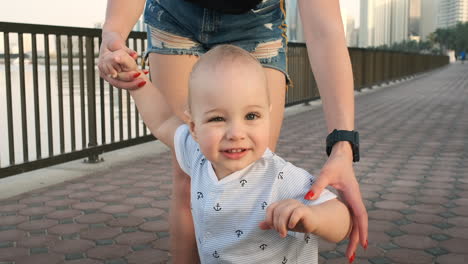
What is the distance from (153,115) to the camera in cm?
187

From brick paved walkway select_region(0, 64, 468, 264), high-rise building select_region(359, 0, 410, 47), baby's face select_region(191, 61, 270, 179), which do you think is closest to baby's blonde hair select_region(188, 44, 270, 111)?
baby's face select_region(191, 61, 270, 179)

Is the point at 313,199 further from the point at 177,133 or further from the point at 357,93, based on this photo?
the point at 357,93

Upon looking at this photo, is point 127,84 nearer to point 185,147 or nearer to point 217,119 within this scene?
point 185,147

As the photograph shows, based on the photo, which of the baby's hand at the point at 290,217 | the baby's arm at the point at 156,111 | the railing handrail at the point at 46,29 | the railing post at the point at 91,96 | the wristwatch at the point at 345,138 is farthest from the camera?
the railing post at the point at 91,96

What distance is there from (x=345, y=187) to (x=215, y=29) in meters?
0.81

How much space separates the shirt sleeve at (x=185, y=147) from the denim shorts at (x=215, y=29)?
0.35m

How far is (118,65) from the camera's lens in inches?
65.4

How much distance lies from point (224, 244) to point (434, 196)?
2.85 m

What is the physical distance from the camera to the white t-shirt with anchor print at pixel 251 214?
154cm

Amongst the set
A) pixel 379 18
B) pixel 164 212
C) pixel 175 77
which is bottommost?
pixel 164 212

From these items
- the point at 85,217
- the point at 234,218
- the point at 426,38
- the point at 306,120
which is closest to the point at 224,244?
the point at 234,218

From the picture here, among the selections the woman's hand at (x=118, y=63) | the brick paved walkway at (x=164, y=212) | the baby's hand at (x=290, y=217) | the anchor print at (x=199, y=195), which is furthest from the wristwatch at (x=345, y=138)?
the brick paved walkway at (x=164, y=212)

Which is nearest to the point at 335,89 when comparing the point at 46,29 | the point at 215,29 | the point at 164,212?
the point at 215,29

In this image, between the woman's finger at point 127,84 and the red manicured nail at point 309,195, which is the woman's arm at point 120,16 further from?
the red manicured nail at point 309,195
